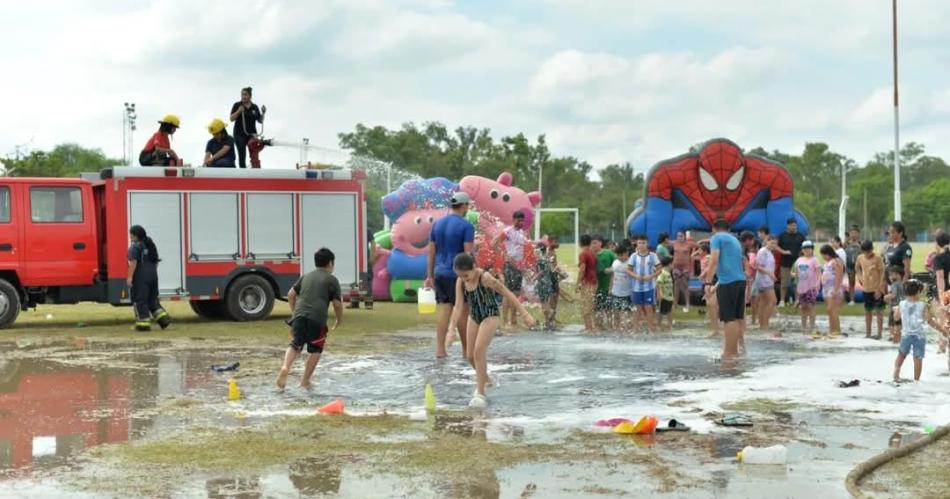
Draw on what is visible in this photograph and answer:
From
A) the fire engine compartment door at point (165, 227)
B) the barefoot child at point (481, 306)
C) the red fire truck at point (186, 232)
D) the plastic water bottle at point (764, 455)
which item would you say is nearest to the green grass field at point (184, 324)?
the red fire truck at point (186, 232)

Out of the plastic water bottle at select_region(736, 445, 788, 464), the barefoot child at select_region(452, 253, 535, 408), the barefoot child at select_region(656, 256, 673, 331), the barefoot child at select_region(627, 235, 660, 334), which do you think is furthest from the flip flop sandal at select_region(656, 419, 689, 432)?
the barefoot child at select_region(656, 256, 673, 331)

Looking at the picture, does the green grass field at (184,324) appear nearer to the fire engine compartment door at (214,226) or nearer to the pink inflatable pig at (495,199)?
the fire engine compartment door at (214,226)

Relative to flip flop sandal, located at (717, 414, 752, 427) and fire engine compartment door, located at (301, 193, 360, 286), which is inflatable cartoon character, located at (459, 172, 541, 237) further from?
flip flop sandal, located at (717, 414, 752, 427)

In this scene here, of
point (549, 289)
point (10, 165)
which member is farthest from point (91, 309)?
point (10, 165)

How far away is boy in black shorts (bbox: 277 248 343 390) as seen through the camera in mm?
11445

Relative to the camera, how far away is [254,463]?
25.7ft

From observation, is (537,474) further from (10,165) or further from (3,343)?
(10,165)

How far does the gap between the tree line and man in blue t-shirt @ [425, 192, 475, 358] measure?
178 feet

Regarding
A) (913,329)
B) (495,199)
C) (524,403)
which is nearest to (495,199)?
(495,199)

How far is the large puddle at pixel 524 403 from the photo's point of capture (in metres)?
7.29

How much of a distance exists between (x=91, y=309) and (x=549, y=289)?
10140 mm

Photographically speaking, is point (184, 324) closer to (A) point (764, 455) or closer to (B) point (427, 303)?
(B) point (427, 303)

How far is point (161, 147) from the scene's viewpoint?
65.0 feet

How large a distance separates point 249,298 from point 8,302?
3759mm
